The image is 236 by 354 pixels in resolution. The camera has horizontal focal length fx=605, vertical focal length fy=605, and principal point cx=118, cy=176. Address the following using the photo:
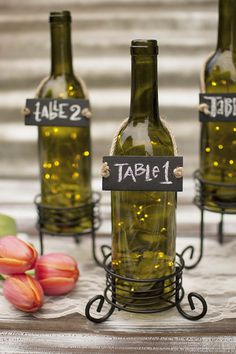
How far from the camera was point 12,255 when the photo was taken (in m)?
0.93

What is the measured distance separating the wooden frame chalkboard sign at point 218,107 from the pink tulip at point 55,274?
13.2 inches

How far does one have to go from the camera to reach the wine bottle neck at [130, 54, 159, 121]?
2.78 ft

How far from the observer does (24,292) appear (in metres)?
0.91

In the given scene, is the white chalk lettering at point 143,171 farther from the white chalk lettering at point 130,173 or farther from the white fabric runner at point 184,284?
the white fabric runner at point 184,284

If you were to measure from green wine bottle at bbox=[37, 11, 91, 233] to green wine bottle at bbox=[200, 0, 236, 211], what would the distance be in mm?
216

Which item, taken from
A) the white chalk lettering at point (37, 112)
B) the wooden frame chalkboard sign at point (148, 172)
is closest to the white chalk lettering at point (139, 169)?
the wooden frame chalkboard sign at point (148, 172)

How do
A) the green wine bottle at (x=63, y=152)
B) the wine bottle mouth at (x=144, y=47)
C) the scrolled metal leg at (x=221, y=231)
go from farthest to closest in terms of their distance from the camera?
the scrolled metal leg at (x=221, y=231) → the green wine bottle at (x=63, y=152) → the wine bottle mouth at (x=144, y=47)

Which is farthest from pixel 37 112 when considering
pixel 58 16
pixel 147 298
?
pixel 147 298

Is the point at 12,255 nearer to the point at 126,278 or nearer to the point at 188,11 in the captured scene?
the point at 126,278

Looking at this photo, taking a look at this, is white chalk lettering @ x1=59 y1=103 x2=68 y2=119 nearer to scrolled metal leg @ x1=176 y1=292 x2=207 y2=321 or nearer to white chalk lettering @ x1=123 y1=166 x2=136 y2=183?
white chalk lettering @ x1=123 y1=166 x2=136 y2=183

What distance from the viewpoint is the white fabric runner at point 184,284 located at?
91cm

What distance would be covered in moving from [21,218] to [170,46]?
52cm

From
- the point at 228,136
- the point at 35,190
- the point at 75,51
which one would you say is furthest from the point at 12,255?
the point at 75,51

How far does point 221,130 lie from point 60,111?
281 mm
